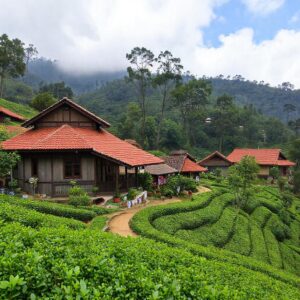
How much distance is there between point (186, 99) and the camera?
70.1 m

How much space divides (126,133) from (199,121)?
21785 mm

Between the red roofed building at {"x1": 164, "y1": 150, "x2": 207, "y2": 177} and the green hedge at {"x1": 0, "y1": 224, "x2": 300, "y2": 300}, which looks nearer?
the green hedge at {"x1": 0, "y1": 224, "x2": 300, "y2": 300}

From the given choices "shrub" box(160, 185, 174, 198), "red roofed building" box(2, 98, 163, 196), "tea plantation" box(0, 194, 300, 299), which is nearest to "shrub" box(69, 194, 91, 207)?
"red roofed building" box(2, 98, 163, 196)

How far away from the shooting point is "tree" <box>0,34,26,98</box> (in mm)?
52969

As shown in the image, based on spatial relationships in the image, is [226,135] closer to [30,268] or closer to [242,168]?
[242,168]

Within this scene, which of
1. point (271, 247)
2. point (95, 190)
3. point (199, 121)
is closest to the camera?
point (95, 190)

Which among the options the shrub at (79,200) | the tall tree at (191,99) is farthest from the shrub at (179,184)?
the tall tree at (191,99)

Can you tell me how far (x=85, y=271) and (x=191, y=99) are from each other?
223 ft

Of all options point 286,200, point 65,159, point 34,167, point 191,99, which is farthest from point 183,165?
point 191,99

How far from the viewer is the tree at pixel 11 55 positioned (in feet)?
174

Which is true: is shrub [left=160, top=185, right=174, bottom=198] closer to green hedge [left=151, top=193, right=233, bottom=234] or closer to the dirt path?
green hedge [left=151, top=193, right=233, bottom=234]

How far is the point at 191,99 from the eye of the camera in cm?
7169

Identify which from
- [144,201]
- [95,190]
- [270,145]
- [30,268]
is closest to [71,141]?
[95,190]

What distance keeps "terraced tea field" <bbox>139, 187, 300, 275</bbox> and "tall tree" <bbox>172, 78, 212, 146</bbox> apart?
3707cm
